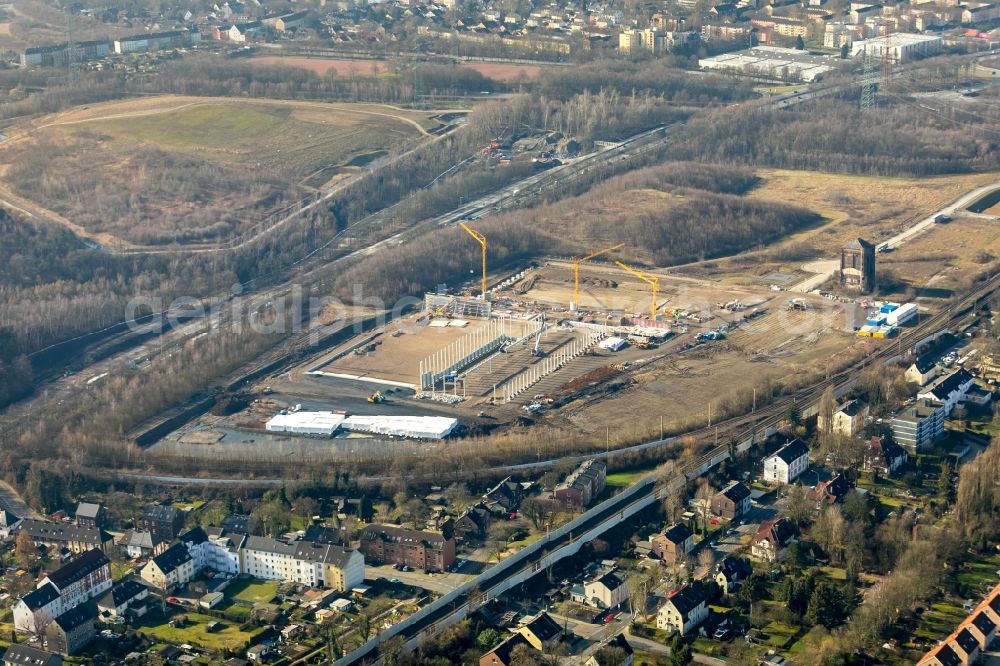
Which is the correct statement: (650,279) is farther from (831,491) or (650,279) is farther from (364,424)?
(831,491)

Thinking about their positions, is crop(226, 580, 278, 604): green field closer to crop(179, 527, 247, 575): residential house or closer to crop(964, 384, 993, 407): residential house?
crop(179, 527, 247, 575): residential house

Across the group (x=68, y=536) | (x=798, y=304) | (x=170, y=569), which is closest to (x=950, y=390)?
(x=798, y=304)

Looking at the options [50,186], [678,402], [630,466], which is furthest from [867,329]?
[50,186]

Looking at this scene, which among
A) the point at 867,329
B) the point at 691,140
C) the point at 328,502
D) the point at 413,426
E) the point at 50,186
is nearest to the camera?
the point at 328,502

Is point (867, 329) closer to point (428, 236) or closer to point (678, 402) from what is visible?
point (678, 402)

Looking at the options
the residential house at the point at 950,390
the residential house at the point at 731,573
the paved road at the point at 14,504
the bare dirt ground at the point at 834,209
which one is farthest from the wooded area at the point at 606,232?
the residential house at the point at 731,573

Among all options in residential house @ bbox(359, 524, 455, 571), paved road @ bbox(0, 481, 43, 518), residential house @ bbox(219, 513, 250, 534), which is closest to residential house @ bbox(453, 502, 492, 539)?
residential house @ bbox(359, 524, 455, 571)
